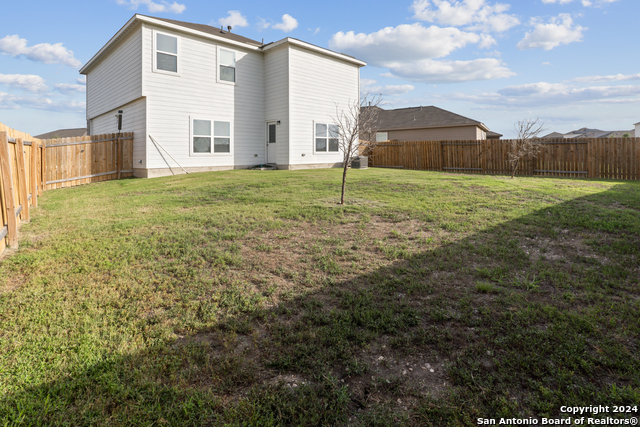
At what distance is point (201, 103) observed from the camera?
52.1 feet

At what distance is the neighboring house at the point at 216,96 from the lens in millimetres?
14727

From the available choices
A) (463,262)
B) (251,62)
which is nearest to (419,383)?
(463,262)

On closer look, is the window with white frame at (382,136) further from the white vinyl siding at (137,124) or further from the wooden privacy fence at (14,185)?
the wooden privacy fence at (14,185)

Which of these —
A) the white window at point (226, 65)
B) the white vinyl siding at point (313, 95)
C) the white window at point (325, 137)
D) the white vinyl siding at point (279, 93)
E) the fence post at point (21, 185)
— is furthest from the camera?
the white window at point (325, 137)

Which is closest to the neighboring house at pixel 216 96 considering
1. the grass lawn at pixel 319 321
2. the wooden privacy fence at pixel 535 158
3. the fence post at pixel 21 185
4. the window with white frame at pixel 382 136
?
the wooden privacy fence at pixel 535 158

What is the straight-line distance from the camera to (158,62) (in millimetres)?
14727

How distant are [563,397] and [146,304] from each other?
11.1 ft

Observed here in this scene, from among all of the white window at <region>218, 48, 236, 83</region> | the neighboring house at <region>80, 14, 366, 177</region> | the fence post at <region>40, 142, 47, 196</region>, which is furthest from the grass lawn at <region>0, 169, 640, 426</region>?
the white window at <region>218, 48, 236, 83</region>

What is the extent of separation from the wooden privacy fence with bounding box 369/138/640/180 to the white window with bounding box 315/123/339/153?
3.77 metres

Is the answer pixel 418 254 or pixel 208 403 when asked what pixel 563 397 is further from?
pixel 418 254

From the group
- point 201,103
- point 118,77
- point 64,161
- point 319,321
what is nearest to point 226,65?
point 201,103

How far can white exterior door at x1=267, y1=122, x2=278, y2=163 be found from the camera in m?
17.9

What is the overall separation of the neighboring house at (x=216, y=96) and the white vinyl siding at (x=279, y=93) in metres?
0.05

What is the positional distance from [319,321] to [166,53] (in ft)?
49.9
